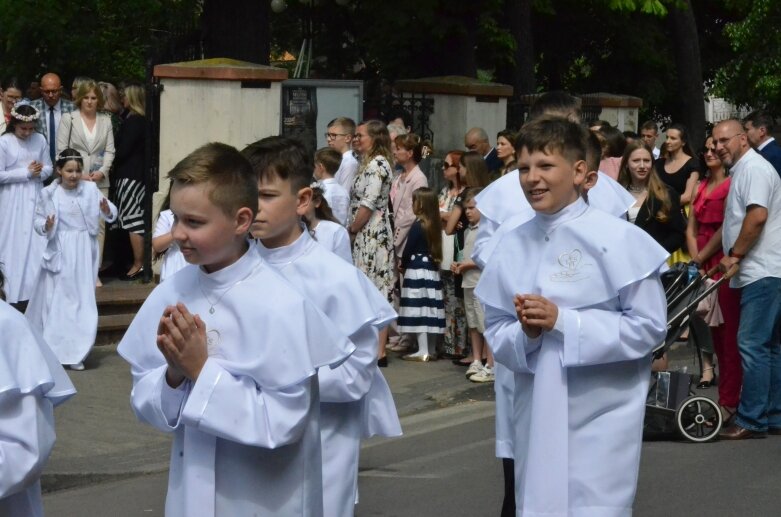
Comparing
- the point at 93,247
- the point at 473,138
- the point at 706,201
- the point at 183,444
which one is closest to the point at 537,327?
the point at 183,444

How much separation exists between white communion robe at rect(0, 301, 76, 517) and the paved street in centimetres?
406

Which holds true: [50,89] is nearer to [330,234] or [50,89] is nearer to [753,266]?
[753,266]

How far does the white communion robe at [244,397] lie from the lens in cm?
394

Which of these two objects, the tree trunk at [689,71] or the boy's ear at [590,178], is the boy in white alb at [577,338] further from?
the tree trunk at [689,71]

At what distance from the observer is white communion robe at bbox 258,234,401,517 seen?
5.25m

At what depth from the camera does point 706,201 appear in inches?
421

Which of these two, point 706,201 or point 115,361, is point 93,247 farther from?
point 706,201

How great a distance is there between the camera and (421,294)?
12672mm

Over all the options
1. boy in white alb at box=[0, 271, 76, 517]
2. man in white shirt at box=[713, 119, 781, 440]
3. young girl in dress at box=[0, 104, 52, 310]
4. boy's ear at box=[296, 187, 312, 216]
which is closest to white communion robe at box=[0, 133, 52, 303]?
young girl in dress at box=[0, 104, 52, 310]

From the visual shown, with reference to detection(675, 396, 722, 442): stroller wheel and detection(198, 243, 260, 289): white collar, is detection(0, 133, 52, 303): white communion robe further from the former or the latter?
detection(198, 243, 260, 289): white collar

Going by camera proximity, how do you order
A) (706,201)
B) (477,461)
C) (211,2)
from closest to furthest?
1. (477,461)
2. (706,201)
3. (211,2)

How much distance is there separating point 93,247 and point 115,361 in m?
0.91

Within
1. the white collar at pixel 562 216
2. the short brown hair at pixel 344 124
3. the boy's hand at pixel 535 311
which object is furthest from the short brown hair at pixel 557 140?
the short brown hair at pixel 344 124

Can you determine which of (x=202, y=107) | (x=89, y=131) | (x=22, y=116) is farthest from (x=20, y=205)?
(x=202, y=107)
